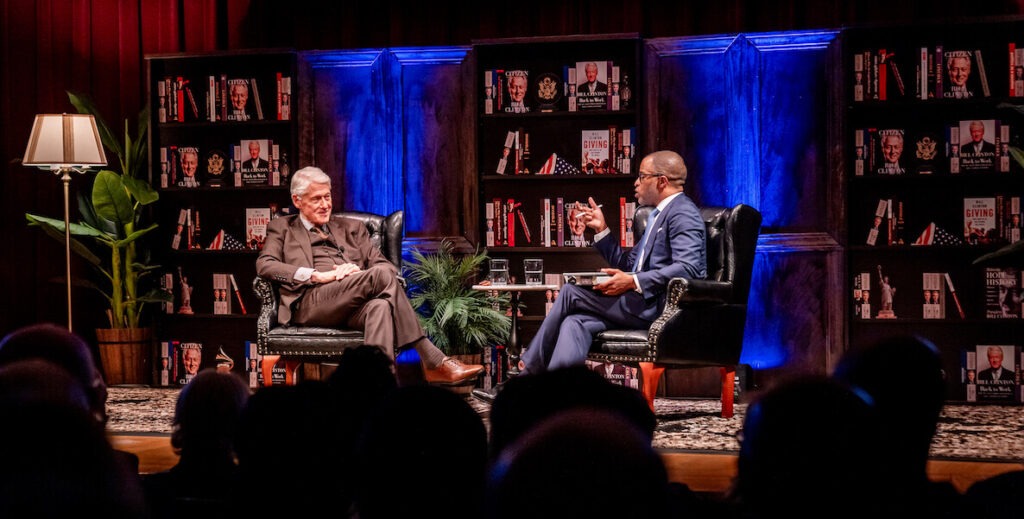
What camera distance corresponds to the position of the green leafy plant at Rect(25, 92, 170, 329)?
19.6 feet

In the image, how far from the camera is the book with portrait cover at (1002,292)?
18.2ft

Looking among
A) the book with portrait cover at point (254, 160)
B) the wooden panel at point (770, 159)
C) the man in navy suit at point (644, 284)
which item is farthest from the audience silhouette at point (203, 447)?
the book with portrait cover at point (254, 160)

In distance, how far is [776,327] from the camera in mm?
5781

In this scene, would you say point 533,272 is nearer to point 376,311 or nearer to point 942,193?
point 376,311

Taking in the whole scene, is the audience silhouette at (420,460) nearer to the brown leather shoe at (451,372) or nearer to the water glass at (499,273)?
the brown leather shoe at (451,372)

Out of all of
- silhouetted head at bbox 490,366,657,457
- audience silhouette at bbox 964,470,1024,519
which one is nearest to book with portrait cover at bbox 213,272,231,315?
silhouetted head at bbox 490,366,657,457

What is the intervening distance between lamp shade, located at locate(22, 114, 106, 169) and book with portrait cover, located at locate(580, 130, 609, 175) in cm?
287

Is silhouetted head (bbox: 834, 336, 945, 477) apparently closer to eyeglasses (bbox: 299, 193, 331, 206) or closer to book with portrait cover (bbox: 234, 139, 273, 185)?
eyeglasses (bbox: 299, 193, 331, 206)

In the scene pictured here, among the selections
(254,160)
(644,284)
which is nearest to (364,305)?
(644,284)

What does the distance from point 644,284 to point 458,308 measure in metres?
1.47

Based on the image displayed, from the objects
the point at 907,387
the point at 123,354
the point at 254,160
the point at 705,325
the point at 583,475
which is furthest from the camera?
the point at 254,160

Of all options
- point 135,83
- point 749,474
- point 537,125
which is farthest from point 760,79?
point 749,474

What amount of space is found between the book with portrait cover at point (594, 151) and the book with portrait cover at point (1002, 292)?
2306mm

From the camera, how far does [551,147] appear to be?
6176mm
